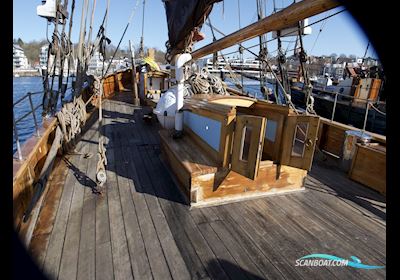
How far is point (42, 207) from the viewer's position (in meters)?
2.98

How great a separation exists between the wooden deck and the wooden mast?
203 cm

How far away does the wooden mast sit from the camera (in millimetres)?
1831

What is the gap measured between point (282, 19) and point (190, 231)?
A: 2.24 metres

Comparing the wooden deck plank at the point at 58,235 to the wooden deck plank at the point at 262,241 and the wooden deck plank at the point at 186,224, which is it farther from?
the wooden deck plank at the point at 262,241

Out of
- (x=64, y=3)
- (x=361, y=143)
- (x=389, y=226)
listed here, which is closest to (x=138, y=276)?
(x=389, y=226)

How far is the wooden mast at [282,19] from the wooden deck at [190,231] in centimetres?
203

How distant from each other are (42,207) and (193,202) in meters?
1.78

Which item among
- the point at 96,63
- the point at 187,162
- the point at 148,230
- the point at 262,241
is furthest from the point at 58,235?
the point at 96,63

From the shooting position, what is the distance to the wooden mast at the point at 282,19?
1.83m

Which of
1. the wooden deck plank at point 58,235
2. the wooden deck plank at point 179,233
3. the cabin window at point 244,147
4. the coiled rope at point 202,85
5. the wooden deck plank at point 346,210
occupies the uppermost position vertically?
the coiled rope at point 202,85

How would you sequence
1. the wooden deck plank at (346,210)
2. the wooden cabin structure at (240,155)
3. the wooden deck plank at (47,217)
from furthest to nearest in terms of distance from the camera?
the wooden cabin structure at (240,155) < the wooden deck plank at (346,210) < the wooden deck plank at (47,217)

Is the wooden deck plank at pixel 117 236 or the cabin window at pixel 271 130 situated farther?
the cabin window at pixel 271 130

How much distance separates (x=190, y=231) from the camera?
266 centimetres

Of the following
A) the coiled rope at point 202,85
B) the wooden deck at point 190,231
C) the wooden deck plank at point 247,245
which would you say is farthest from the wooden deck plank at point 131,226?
the coiled rope at point 202,85
